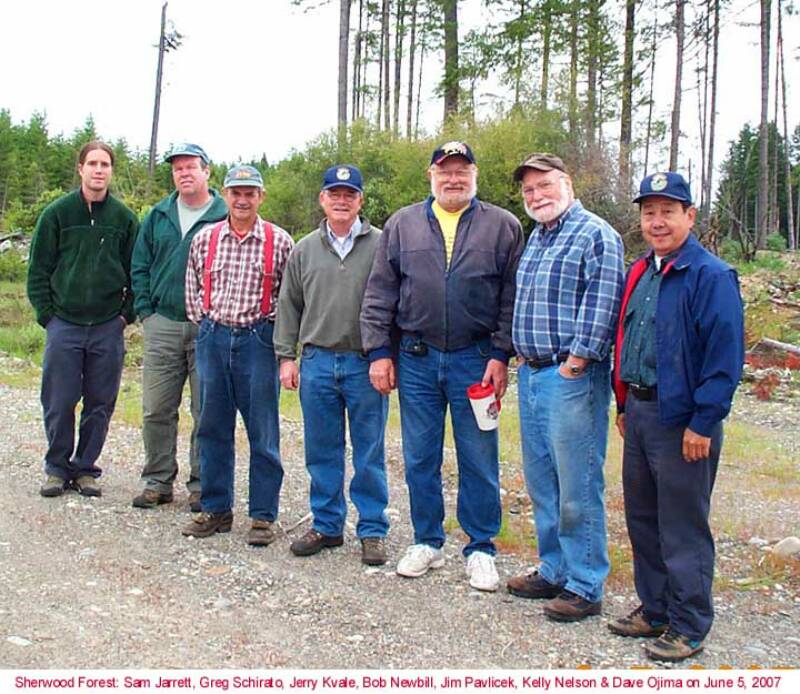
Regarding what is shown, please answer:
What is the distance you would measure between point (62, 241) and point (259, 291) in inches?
74.6

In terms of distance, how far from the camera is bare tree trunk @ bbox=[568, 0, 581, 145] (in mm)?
20312

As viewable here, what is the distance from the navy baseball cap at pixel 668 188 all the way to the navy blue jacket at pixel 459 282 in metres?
0.93

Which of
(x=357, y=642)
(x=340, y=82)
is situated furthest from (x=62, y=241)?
(x=340, y=82)

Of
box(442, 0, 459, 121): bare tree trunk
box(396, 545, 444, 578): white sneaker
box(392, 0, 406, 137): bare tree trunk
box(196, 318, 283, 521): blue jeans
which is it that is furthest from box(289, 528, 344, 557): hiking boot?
box(392, 0, 406, 137): bare tree trunk

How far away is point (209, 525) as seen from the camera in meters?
5.71

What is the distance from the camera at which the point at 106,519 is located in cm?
598

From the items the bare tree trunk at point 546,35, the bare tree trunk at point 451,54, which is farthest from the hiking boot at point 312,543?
the bare tree trunk at point 451,54

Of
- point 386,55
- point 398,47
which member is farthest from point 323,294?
point 386,55

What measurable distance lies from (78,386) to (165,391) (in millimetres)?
849

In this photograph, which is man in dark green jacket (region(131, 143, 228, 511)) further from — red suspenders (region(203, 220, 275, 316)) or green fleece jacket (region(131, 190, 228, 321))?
red suspenders (region(203, 220, 275, 316))

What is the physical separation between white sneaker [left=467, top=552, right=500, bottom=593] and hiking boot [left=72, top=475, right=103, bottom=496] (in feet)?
10.2

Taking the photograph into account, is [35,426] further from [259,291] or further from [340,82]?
[340,82]

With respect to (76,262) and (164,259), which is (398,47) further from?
(164,259)

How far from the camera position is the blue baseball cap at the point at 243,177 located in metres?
5.35
